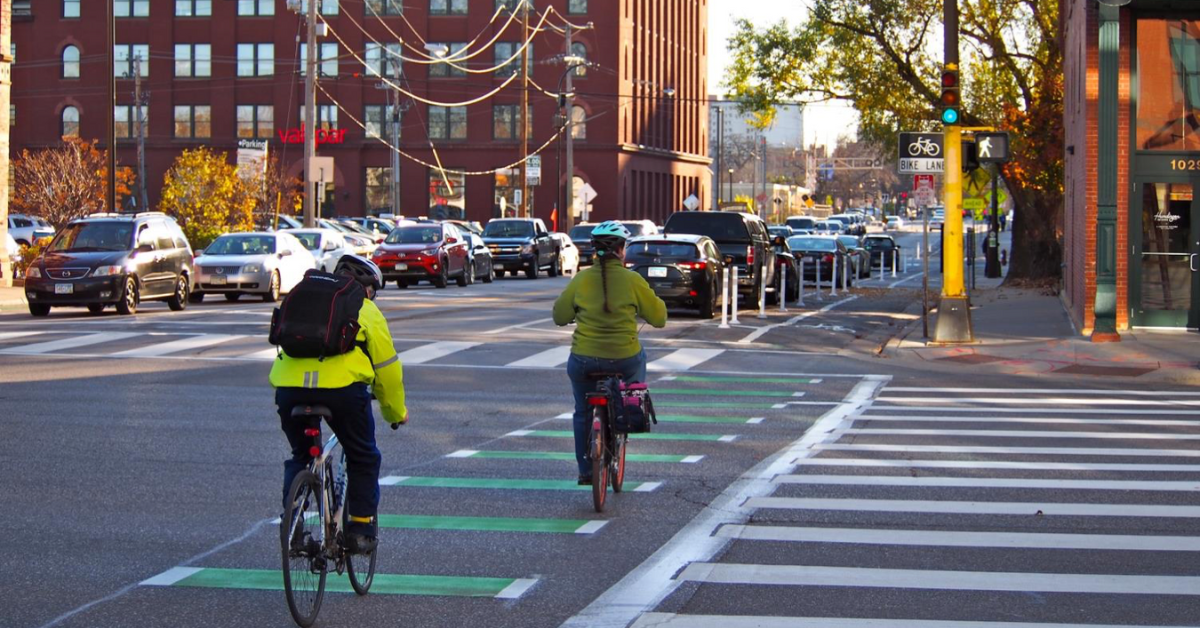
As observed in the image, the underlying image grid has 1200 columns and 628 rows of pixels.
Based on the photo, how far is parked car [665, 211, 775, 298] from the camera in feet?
→ 100

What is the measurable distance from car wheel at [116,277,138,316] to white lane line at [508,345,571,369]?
9.44m

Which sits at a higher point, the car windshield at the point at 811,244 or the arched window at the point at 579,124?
the arched window at the point at 579,124

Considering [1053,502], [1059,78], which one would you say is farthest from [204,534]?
[1059,78]

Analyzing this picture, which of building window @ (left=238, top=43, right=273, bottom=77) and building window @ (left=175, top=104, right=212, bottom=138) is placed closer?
building window @ (left=238, top=43, right=273, bottom=77)

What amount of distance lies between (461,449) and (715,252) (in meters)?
16.5

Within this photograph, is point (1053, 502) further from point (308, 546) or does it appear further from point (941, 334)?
point (941, 334)

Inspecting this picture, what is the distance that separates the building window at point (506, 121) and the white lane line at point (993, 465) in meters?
67.8

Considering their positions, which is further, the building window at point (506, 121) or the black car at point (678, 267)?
the building window at point (506, 121)

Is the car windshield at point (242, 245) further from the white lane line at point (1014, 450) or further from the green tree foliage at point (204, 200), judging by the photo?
the white lane line at point (1014, 450)

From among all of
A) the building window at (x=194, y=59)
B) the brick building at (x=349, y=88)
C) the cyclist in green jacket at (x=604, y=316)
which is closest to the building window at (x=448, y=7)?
the brick building at (x=349, y=88)

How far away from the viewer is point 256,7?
7762cm

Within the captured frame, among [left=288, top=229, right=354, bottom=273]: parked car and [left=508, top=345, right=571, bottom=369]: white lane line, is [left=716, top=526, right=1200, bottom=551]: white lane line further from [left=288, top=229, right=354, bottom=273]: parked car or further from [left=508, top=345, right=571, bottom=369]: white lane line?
[left=288, top=229, right=354, bottom=273]: parked car

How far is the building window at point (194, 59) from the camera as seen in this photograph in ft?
257

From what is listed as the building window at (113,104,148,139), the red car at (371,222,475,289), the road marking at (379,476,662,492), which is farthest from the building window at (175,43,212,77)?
the road marking at (379,476,662,492)
